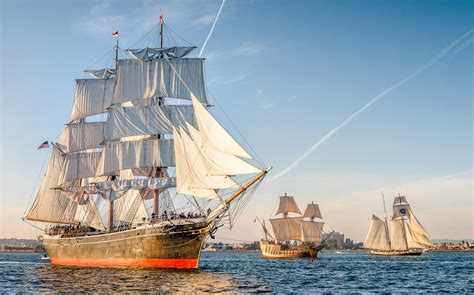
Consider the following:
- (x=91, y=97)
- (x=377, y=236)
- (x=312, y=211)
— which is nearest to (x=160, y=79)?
(x=91, y=97)

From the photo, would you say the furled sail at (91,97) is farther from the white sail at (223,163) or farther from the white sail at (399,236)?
the white sail at (399,236)

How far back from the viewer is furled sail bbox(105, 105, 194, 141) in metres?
77.7

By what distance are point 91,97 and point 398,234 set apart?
10638 centimetres

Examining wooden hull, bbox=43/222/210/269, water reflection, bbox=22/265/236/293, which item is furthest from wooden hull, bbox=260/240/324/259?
water reflection, bbox=22/265/236/293

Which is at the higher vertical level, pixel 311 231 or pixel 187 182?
pixel 187 182

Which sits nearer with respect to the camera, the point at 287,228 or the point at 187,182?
the point at 187,182

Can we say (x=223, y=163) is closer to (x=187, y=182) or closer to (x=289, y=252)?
(x=187, y=182)

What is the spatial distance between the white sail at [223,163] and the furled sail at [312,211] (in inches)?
4549

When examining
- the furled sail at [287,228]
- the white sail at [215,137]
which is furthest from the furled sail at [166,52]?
the furled sail at [287,228]

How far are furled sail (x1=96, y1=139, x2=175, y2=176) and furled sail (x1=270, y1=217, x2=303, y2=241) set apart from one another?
9423 cm

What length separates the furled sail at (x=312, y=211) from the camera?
Answer: 171875 millimetres

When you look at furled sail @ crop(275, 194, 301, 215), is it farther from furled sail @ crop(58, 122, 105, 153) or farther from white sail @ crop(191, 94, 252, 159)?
white sail @ crop(191, 94, 252, 159)

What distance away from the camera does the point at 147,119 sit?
78.6 metres

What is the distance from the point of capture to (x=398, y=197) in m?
169
